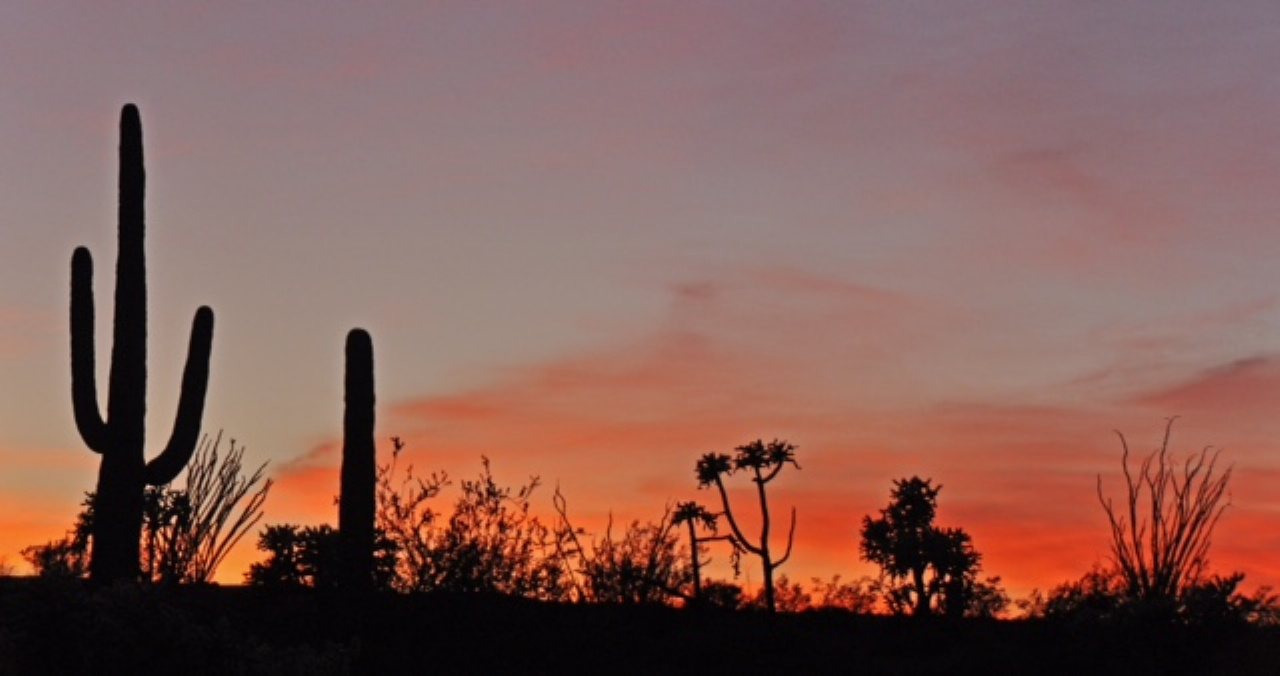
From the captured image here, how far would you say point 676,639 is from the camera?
67.9 ft

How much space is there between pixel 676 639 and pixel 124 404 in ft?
23.6

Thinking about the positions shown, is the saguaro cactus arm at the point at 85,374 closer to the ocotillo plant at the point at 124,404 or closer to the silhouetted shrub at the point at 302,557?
the ocotillo plant at the point at 124,404

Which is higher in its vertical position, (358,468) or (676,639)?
(358,468)

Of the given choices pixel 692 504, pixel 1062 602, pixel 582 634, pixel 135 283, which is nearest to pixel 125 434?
pixel 135 283

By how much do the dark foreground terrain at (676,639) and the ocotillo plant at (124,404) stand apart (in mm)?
1226

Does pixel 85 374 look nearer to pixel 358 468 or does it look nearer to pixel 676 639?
pixel 358 468

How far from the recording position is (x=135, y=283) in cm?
1991

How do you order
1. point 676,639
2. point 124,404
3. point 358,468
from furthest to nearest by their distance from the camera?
1. point 358,468
2. point 676,639
3. point 124,404

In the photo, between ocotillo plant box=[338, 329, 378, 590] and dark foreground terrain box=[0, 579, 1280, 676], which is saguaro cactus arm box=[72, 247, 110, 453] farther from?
ocotillo plant box=[338, 329, 378, 590]

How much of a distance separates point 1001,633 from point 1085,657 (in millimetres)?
1283

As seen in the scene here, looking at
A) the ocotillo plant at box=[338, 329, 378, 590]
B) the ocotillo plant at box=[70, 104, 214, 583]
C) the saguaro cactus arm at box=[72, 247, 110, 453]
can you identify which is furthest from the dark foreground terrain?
the saguaro cactus arm at box=[72, 247, 110, 453]

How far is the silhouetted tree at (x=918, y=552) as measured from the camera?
2473cm

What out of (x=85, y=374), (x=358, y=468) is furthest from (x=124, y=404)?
(x=358, y=468)

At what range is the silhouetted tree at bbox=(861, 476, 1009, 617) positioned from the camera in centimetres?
2473
